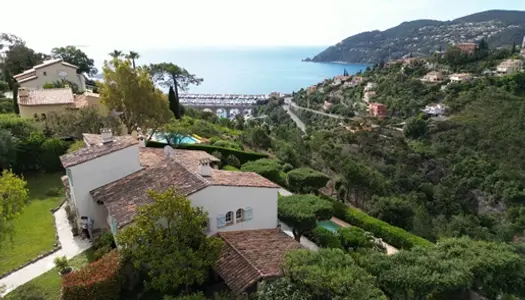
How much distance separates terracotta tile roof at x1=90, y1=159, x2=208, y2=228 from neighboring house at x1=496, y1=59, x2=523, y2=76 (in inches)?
4103

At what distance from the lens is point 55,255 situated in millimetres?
17016

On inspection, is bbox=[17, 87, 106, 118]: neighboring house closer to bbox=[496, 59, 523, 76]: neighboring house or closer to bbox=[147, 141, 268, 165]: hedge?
bbox=[147, 141, 268, 165]: hedge

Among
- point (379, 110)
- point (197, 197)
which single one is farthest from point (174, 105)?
point (379, 110)

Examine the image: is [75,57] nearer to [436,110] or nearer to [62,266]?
[62,266]

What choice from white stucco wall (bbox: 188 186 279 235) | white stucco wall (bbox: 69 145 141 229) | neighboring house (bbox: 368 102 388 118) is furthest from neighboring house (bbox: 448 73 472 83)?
white stucco wall (bbox: 69 145 141 229)

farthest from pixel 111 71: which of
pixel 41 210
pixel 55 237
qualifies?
pixel 55 237

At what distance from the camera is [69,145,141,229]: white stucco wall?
17.8m

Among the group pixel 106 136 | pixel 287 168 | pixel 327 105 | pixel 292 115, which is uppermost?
pixel 106 136

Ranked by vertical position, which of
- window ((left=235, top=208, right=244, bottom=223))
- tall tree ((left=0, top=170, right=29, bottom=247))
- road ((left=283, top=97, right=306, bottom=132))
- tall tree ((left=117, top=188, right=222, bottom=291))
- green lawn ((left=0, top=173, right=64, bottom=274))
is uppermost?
tall tree ((left=0, top=170, right=29, bottom=247))

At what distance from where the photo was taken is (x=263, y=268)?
13906mm

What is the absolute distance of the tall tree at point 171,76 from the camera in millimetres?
54656

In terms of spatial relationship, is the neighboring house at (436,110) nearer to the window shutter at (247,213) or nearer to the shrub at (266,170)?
the shrub at (266,170)

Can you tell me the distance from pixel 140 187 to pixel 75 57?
53637 mm

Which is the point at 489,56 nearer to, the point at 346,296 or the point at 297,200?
the point at 297,200
